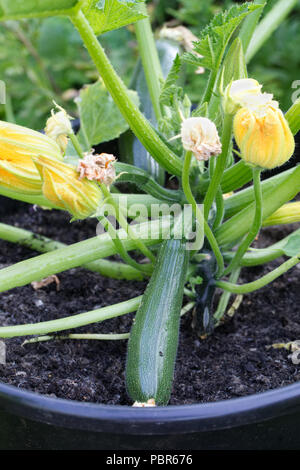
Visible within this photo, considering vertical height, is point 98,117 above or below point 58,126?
below

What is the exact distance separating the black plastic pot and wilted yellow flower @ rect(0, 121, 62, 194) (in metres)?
0.22

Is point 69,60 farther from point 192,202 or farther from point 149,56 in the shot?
point 192,202

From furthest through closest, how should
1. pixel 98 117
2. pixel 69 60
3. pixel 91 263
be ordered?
pixel 69 60 < pixel 98 117 < pixel 91 263

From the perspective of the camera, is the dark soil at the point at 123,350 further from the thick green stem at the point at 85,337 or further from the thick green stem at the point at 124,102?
the thick green stem at the point at 124,102

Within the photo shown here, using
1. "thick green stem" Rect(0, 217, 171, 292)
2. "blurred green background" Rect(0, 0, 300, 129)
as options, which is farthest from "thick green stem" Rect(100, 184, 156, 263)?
"blurred green background" Rect(0, 0, 300, 129)

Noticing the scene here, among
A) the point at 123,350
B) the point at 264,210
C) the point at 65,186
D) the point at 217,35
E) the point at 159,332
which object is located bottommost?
the point at 123,350

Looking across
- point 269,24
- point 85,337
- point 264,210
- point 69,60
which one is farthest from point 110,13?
point 69,60

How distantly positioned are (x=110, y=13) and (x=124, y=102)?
10 centimetres

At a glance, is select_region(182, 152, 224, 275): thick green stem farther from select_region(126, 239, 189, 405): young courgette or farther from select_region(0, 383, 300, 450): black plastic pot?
select_region(0, 383, 300, 450): black plastic pot

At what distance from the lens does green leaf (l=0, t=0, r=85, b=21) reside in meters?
0.56

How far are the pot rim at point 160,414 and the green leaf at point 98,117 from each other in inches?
23.2

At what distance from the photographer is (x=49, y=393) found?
76 centimetres

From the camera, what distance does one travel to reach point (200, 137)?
22.7 inches

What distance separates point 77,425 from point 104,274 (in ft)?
1.37
